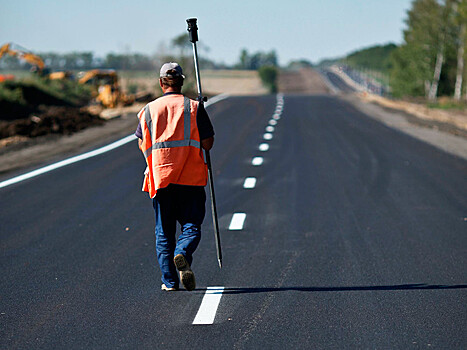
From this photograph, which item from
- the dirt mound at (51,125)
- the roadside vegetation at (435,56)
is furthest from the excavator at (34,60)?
the roadside vegetation at (435,56)

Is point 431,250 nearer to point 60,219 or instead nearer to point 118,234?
point 118,234

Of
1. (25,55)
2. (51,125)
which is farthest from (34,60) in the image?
(51,125)

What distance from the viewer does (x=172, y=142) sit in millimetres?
5332

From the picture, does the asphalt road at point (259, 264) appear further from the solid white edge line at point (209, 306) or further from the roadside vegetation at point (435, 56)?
Answer: the roadside vegetation at point (435, 56)

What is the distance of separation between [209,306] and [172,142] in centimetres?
133

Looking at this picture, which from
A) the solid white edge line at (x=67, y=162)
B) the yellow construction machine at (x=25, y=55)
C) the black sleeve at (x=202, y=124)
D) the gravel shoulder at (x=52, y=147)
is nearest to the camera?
the black sleeve at (x=202, y=124)

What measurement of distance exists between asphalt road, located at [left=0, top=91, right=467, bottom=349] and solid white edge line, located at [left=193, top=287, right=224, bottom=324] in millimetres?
52

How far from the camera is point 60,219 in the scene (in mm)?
8484

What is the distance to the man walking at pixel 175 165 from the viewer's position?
5301 mm

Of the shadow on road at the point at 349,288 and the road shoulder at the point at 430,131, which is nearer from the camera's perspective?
the shadow on road at the point at 349,288

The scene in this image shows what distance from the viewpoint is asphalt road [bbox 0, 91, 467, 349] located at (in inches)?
182

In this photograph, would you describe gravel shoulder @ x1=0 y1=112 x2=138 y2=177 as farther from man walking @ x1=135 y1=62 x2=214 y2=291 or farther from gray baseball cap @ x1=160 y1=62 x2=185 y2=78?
gray baseball cap @ x1=160 y1=62 x2=185 y2=78

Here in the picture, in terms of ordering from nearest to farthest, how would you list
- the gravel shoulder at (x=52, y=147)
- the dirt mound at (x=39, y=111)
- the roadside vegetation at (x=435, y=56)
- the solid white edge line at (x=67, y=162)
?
the solid white edge line at (x=67, y=162)
the gravel shoulder at (x=52, y=147)
the dirt mound at (x=39, y=111)
the roadside vegetation at (x=435, y=56)

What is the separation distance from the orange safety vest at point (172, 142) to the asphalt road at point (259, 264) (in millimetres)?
991
